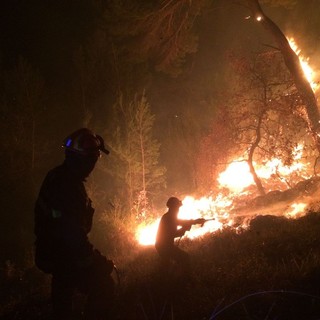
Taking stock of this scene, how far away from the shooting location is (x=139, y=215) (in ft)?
50.9

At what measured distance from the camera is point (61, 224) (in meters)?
3.40

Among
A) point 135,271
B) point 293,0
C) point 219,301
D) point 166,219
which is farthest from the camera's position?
point 293,0

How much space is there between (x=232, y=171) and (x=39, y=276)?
10867 millimetres

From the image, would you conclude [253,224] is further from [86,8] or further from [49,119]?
[86,8]

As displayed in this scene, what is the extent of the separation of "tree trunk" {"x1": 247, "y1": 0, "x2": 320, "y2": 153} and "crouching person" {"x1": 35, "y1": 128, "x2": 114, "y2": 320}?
466 inches

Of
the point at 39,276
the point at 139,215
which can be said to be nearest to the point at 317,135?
the point at 139,215

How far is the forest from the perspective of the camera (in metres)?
5.42

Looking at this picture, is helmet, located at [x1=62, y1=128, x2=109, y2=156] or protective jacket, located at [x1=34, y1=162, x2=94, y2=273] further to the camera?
helmet, located at [x1=62, y1=128, x2=109, y2=156]

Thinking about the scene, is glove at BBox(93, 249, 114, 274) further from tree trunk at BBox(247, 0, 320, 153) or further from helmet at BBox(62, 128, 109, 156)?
tree trunk at BBox(247, 0, 320, 153)

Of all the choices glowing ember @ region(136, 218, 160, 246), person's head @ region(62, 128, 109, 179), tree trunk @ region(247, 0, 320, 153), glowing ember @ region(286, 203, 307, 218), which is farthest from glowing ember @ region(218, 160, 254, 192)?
person's head @ region(62, 128, 109, 179)

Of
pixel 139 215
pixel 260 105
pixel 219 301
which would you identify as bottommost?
pixel 219 301

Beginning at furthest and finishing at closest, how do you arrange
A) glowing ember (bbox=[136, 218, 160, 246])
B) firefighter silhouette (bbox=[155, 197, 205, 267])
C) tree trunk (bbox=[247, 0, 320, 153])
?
1. glowing ember (bbox=[136, 218, 160, 246])
2. tree trunk (bbox=[247, 0, 320, 153])
3. firefighter silhouette (bbox=[155, 197, 205, 267])

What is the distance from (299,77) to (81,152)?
12585 millimetres

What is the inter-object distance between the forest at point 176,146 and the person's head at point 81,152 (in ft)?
4.55
